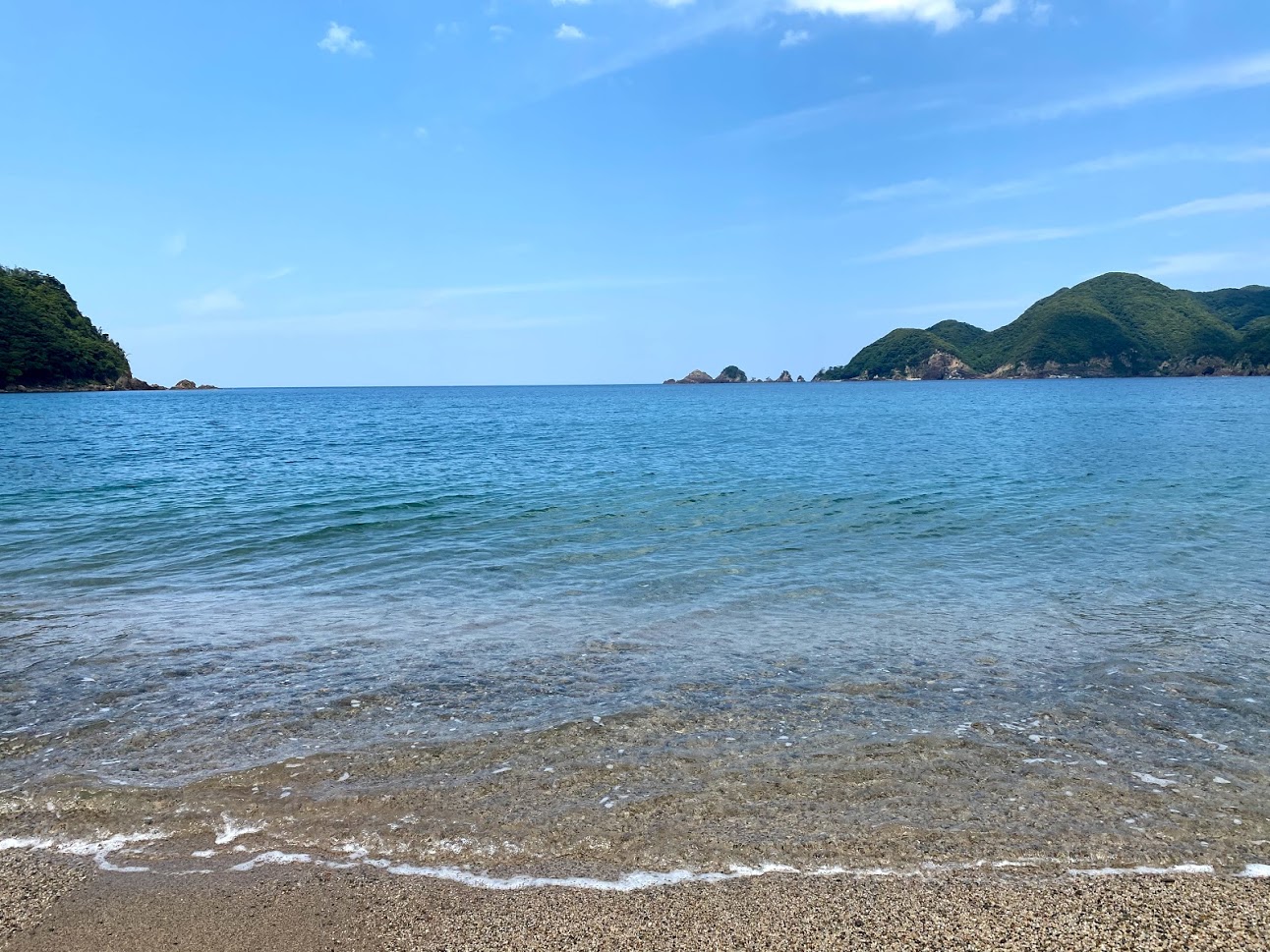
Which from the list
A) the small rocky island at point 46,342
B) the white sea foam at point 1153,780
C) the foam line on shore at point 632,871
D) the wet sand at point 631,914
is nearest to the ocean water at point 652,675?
the white sea foam at point 1153,780

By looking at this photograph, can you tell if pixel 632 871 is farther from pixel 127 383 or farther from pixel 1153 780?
pixel 127 383

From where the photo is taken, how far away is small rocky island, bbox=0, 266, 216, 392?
140 metres

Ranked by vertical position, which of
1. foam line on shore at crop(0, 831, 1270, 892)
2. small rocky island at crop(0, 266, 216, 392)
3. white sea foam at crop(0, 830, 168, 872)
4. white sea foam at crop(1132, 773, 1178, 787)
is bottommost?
white sea foam at crop(1132, 773, 1178, 787)

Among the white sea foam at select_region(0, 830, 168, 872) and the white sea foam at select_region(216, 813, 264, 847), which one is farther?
the white sea foam at select_region(216, 813, 264, 847)

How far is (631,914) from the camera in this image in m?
4.72

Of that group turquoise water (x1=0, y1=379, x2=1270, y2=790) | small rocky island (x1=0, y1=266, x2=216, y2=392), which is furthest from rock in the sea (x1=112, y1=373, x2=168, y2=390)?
turquoise water (x1=0, y1=379, x2=1270, y2=790)

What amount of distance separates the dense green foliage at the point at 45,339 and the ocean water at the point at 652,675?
152333 mm

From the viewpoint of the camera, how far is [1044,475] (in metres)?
30.7

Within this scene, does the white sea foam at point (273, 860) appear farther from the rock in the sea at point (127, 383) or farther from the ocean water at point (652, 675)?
the rock in the sea at point (127, 383)

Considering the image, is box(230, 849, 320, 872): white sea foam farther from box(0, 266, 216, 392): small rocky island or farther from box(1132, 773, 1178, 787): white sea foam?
box(0, 266, 216, 392): small rocky island

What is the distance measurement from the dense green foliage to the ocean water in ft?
500

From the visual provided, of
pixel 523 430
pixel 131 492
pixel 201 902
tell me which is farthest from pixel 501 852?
pixel 523 430

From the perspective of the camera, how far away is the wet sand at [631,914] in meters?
4.45

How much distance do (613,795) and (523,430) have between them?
2486 inches
